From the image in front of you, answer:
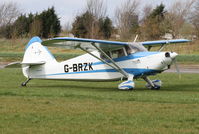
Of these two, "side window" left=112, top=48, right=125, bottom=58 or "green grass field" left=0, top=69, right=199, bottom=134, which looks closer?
"green grass field" left=0, top=69, right=199, bottom=134

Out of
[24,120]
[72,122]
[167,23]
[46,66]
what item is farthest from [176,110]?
[167,23]

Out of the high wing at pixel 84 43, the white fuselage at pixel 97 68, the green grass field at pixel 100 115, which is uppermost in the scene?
the high wing at pixel 84 43

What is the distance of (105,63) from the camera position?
16609mm

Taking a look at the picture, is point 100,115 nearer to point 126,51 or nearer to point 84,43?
point 84,43

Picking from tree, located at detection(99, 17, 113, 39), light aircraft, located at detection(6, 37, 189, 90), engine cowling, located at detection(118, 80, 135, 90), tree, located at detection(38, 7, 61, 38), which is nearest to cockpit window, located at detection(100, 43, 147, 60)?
light aircraft, located at detection(6, 37, 189, 90)

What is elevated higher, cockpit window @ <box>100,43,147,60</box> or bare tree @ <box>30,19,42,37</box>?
bare tree @ <box>30,19,42,37</box>

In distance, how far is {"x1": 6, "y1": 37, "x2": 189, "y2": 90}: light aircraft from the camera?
15.4m

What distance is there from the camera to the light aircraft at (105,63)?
1542cm

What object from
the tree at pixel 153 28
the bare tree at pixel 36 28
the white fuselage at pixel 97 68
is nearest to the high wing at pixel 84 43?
the white fuselage at pixel 97 68

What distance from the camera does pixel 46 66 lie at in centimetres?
1847

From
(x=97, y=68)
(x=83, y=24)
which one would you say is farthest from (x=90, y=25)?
(x=97, y=68)

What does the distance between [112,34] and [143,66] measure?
61.7 metres

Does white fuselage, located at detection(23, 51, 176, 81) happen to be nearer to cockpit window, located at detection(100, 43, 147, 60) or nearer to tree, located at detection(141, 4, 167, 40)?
cockpit window, located at detection(100, 43, 147, 60)

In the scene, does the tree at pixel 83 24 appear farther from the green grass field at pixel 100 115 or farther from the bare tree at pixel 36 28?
the green grass field at pixel 100 115
